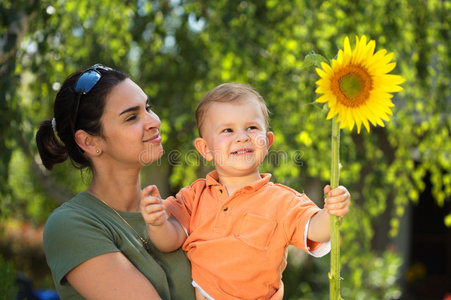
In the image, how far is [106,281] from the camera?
1.33 m

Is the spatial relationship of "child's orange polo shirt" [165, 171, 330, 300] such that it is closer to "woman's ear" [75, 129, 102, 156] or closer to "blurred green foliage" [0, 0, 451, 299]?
"woman's ear" [75, 129, 102, 156]

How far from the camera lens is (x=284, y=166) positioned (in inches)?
131

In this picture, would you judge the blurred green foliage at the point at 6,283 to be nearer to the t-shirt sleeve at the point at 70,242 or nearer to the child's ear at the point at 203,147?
the t-shirt sleeve at the point at 70,242

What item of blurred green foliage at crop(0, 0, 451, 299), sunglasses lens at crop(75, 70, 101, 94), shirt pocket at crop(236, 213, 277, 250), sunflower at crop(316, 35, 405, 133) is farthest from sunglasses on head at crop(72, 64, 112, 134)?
blurred green foliage at crop(0, 0, 451, 299)

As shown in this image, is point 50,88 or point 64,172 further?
point 64,172

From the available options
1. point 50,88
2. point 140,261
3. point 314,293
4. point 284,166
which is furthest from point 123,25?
point 314,293

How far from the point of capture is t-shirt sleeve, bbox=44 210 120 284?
1336 mm

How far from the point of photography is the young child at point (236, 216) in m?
1.48

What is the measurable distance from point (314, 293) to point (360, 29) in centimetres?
342

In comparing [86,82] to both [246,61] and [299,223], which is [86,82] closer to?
[299,223]

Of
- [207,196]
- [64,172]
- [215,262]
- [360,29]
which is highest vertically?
[360,29]

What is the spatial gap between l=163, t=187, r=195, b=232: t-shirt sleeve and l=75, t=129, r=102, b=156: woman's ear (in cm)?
29

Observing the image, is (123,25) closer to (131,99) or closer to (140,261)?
(131,99)

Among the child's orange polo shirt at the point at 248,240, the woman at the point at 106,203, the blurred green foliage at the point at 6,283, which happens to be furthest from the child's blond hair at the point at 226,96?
the blurred green foliage at the point at 6,283
